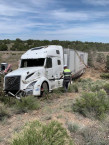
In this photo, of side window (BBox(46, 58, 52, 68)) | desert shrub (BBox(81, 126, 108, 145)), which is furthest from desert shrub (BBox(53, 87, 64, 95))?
desert shrub (BBox(81, 126, 108, 145))

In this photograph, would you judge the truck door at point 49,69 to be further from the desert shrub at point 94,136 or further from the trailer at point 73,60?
the desert shrub at point 94,136

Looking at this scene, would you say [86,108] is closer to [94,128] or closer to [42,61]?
[94,128]

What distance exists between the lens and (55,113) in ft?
25.1

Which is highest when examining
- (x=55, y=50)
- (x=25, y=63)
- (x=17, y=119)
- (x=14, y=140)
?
(x=55, y=50)

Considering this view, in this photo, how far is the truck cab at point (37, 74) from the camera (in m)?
10.5

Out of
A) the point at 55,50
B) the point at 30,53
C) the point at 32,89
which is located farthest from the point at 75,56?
the point at 32,89

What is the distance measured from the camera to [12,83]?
1075 centimetres

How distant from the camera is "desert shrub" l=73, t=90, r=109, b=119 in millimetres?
7277

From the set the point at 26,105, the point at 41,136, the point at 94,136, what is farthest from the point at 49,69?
the point at 41,136

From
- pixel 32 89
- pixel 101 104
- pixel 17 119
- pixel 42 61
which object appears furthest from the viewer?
pixel 42 61

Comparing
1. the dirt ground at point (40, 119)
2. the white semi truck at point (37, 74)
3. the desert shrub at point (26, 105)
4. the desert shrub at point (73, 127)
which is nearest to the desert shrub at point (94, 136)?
the desert shrub at point (73, 127)

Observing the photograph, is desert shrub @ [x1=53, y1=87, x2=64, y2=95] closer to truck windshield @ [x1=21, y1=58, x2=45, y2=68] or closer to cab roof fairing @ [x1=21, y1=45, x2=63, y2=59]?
truck windshield @ [x1=21, y1=58, x2=45, y2=68]

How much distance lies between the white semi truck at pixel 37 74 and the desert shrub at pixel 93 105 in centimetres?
318

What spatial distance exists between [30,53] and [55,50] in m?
1.75
